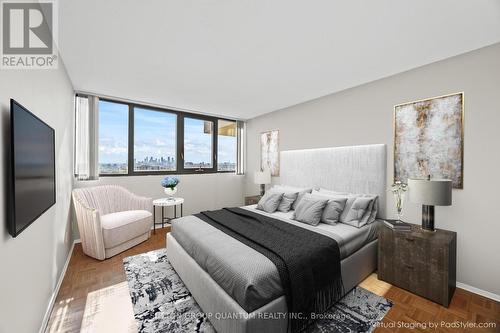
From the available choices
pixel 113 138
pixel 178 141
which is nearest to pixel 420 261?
pixel 178 141

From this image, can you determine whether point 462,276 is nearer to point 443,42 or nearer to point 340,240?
point 340,240

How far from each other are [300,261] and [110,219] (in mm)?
2895

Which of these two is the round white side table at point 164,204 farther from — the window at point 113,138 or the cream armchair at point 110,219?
the window at point 113,138

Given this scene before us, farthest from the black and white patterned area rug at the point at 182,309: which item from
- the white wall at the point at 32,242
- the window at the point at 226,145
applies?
the window at the point at 226,145

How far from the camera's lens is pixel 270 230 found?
2393 millimetres

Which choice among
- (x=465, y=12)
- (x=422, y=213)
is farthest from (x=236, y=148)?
(x=465, y=12)

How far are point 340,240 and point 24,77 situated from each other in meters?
3.05

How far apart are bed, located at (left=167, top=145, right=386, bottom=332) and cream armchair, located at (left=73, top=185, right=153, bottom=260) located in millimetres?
927

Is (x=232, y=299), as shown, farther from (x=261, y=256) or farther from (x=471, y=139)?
(x=471, y=139)

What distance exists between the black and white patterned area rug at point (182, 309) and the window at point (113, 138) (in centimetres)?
224

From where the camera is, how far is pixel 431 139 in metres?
2.45

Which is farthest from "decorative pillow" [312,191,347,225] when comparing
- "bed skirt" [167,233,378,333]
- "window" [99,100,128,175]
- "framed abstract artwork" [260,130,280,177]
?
"window" [99,100,128,175]

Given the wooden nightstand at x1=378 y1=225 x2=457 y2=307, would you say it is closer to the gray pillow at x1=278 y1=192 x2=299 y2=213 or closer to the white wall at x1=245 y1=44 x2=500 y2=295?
the white wall at x1=245 y1=44 x2=500 y2=295

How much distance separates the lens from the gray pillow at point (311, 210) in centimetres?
273
